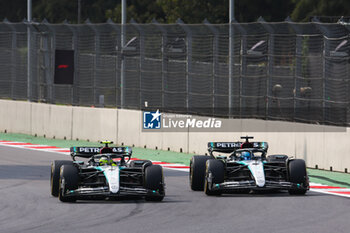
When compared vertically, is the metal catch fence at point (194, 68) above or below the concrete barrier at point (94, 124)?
above

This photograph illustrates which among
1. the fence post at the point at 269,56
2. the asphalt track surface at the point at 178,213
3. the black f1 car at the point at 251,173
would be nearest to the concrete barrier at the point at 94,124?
the fence post at the point at 269,56

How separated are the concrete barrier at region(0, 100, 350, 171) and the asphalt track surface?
4.16 meters

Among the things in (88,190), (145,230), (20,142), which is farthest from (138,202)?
(20,142)

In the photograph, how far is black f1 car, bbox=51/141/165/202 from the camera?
50.8ft

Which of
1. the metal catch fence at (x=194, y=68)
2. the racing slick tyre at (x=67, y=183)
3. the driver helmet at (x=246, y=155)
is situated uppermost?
the metal catch fence at (x=194, y=68)

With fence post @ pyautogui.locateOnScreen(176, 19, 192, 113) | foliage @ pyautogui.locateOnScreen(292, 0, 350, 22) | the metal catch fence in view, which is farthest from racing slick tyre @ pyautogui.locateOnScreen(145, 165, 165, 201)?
foliage @ pyautogui.locateOnScreen(292, 0, 350, 22)

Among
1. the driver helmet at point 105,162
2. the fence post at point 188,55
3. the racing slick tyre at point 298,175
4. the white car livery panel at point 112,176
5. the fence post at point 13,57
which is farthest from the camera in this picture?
the fence post at point 13,57

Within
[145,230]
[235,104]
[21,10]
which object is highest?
[21,10]

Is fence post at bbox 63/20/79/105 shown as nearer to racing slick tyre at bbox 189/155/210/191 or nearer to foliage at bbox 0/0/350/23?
racing slick tyre at bbox 189/155/210/191

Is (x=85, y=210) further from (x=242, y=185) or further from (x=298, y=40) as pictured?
(x=298, y=40)

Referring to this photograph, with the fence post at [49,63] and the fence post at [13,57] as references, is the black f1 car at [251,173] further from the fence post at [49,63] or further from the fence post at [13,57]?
the fence post at [13,57]

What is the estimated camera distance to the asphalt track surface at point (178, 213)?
503 inches

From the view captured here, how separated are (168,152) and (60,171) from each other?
10100 millimetres

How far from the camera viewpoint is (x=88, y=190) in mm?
15484
